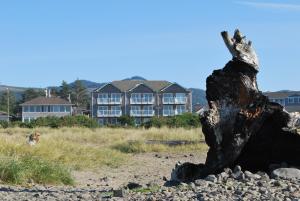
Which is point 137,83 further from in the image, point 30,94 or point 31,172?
point 31,172

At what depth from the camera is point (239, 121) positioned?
10430 millimetres

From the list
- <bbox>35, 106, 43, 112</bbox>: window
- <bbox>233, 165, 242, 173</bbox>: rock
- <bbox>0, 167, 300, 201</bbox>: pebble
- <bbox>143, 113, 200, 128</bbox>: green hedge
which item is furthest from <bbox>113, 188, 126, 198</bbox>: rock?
<bbox>35, 106, 43, 112</bbox>: window

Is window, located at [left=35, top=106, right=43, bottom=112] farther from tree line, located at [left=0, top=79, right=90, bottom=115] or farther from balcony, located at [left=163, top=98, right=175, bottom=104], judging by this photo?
tree line, located at [left=0, top=79, right=90, bottom=115]

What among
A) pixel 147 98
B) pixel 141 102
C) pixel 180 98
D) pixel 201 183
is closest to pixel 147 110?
pixel 147 98

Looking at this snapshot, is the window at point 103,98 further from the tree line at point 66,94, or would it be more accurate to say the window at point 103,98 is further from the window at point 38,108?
the tree line at point 66,94

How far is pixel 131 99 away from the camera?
11444 centimetres

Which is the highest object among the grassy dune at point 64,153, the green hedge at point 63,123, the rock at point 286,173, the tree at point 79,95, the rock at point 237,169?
the tree at point 79,95

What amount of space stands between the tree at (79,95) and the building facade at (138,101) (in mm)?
44789

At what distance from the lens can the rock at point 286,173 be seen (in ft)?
32.1

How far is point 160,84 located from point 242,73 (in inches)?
4224

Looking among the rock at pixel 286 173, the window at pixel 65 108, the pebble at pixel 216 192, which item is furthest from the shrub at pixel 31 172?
the window at pixel 65 108

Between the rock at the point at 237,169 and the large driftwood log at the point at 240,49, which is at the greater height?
the large driftwood log at the point at 240,49

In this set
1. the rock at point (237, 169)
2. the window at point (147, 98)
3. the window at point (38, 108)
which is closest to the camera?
the rock at point (237, 169)

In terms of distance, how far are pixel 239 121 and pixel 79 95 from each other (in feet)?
505
